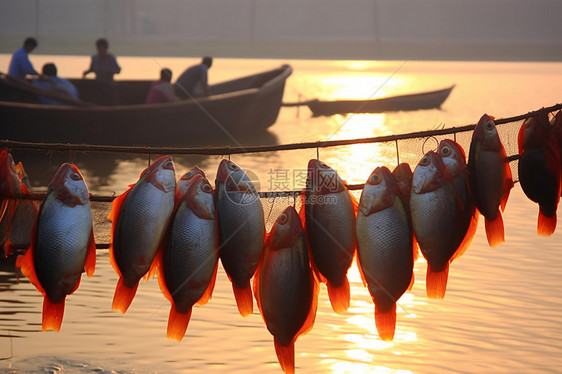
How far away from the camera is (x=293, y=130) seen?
31891mm

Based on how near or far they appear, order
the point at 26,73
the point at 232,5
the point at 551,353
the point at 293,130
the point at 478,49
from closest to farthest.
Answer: the point at 551,353 < the point at 26,73 < the point at 293,130 < the point at 478,49 < the point at 232,5

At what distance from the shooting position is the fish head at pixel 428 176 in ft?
14.7

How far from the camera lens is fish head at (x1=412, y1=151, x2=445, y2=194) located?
4.47m

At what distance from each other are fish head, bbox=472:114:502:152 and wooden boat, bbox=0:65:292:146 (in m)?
14.6

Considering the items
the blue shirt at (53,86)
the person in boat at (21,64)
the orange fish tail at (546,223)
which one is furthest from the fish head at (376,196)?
the person in boat at (21,64)

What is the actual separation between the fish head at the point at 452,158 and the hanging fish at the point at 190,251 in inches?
51.3

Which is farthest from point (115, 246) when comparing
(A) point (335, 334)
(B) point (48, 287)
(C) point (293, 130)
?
(C) point (293, 130)

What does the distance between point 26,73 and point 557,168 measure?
1692cm

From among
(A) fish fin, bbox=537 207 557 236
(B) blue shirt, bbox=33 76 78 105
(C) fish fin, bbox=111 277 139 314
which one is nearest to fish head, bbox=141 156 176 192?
(C) fish fin, bbox=111 277 139 314

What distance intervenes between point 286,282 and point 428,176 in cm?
96

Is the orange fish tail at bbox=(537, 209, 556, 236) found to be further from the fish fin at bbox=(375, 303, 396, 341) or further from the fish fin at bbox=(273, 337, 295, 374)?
the fish fin at bbox=(273, 337, 295, 374)

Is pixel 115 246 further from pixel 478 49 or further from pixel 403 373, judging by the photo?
pixel 478 49

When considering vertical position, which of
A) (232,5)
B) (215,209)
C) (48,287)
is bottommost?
(232,5)

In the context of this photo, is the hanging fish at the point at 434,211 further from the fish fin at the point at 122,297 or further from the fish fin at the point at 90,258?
the fish fin at the point at 90,258
